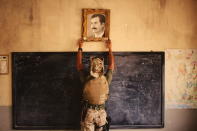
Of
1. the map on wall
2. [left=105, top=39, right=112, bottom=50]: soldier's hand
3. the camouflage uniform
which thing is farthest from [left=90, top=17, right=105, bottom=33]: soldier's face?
the map on wall

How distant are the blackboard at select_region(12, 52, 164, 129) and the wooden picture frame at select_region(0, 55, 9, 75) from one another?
4.0 inches

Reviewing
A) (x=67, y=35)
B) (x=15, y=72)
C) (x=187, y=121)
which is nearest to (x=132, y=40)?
(x=67, y=35)

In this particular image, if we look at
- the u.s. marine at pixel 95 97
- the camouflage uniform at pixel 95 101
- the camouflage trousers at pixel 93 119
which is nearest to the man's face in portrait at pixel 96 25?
the u.s. marine at pixel 95 97

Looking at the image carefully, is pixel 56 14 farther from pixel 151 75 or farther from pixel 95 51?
pixel 151 75

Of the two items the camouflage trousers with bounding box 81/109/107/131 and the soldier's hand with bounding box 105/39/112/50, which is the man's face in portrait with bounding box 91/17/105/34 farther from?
the camouflage trousers with bounding box 81/109/107/131

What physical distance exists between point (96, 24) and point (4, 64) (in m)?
1.44

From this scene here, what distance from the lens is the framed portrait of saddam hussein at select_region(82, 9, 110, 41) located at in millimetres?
3623

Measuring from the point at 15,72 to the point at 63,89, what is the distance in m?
0.73

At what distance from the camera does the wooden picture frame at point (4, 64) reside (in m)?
3.61

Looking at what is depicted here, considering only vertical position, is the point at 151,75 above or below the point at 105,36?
below

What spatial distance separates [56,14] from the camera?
3635mm

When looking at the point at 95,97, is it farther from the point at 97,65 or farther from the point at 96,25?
the point at 96,25

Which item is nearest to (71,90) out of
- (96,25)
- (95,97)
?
(95,97)

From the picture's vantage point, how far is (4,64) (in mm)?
3615
